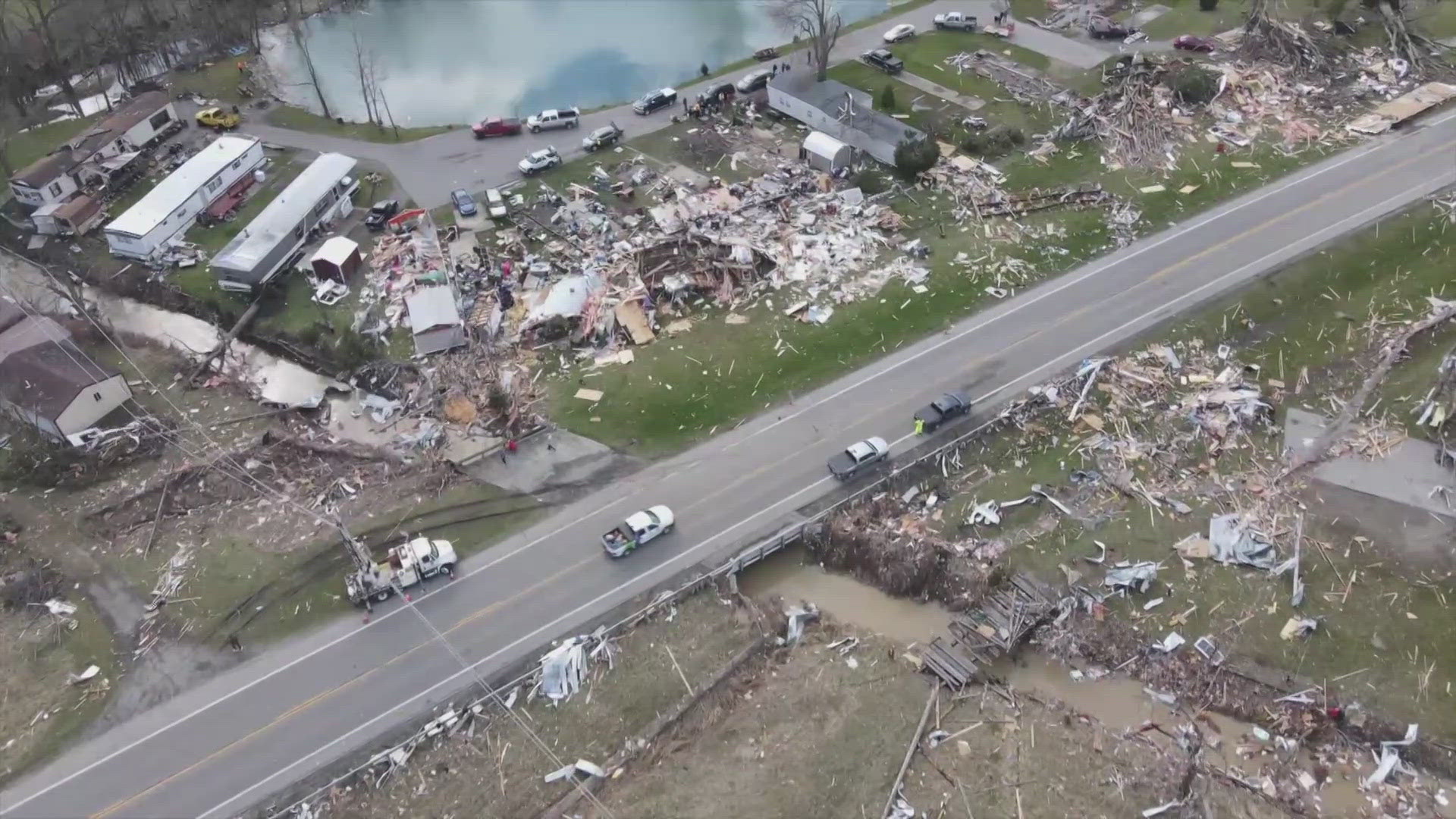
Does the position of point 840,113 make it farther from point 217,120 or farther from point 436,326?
point 217,120

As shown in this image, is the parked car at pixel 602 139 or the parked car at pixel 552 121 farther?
the parked car at pixel 552 121

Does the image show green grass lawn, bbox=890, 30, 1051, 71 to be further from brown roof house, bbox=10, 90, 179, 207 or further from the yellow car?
brown roof house, bbox=10, 90, 179, 207

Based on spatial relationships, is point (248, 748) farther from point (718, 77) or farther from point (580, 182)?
point (718, 77)

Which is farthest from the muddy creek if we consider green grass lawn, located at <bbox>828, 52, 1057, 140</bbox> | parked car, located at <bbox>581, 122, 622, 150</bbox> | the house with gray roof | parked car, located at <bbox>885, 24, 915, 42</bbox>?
parked car, located at <bbox>885, 24, 915, 42</bbox>

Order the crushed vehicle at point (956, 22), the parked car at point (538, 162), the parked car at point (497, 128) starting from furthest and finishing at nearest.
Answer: the crushed vehicle at point (956, 22)
the parked car at point (497, 128)
the parked car at point (538, 162)

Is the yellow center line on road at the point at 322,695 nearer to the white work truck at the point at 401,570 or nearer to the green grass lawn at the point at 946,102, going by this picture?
the white work truck at the point at 401,570

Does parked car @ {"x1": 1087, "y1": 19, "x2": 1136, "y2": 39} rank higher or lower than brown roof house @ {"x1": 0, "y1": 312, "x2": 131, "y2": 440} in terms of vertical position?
higher

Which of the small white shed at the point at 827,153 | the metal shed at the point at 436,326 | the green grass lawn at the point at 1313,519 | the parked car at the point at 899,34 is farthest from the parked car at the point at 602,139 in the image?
the green grass lawn at the point at 1313,519
